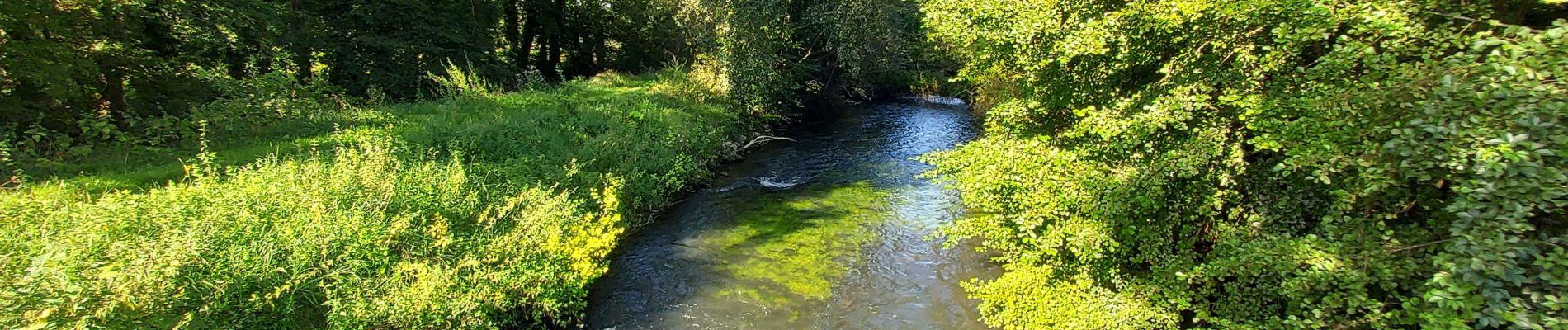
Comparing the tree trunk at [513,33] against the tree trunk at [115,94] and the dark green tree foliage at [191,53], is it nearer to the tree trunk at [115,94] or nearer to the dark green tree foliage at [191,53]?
the dark green tree foliage at [191,53]

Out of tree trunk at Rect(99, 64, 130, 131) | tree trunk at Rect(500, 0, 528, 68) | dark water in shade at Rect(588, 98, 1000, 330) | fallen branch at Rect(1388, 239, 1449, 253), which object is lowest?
dark water in shade at Rect(588, 98, 1000, 330)

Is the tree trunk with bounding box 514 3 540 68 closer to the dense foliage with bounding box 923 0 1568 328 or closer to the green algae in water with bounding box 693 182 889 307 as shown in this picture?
the green algae in water with bounding box 693 182 889 307

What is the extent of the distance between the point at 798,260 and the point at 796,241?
2.73 feet

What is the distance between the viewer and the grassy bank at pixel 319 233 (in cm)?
456

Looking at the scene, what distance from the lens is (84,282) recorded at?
4.23 m

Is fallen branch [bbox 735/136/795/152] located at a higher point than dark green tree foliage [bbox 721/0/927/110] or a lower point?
lower

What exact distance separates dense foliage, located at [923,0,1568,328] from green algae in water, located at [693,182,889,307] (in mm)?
2458

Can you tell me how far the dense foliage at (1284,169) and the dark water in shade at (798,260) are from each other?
1514 mm

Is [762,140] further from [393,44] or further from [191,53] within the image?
[191,53]

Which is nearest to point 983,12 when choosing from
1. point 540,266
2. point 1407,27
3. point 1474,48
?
point 1407,27

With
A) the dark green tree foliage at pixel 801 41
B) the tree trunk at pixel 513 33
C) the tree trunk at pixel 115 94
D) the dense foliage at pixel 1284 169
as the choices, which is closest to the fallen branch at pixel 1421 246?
the dense foliage at pixel 1284 169

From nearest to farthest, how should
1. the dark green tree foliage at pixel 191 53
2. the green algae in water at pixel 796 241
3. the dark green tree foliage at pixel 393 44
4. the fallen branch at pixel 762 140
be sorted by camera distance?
the green algae in water at pixel 796 241 → the dark green tree foliage at pixel 191 53 → the fallen branch at pixel 762 140 → the dark green tree foliage at pixel 393 44

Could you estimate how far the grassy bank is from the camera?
4557 mm

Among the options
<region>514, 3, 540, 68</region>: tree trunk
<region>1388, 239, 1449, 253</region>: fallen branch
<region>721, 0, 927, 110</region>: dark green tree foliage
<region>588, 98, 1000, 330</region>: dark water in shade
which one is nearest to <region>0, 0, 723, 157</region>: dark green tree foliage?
<region>514, 3, 540, 68</region>: tree trunk
